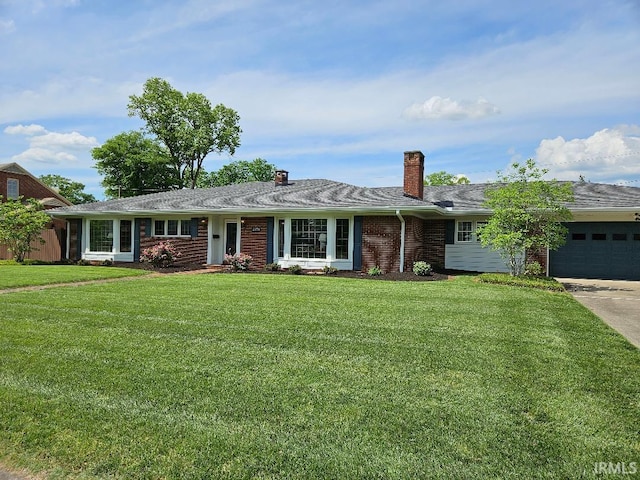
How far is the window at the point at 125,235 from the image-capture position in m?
18.6

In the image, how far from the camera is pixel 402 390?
4.05m

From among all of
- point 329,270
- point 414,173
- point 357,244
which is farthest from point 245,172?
point 329,270

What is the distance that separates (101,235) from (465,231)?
15.2m

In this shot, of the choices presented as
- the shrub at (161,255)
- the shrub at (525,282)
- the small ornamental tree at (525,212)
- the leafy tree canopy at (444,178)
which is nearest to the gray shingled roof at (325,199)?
the shrub at (161,255)

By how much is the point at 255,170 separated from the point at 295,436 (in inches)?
1594

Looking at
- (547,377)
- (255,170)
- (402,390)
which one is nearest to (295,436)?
(402,390)

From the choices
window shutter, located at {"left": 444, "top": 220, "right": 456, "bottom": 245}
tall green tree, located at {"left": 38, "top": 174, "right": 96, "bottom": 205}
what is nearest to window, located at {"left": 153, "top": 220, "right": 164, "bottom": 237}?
window shutter, located at {"left": 444, "top": 220, "right": 456, "bottom": 245}

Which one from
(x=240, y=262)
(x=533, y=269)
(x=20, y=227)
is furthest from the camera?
(x=20, y=227)

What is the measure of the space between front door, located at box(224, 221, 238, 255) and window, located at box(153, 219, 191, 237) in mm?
1518

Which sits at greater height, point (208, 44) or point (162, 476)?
point (208, 44)

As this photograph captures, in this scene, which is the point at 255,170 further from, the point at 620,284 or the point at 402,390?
the point at 402,390

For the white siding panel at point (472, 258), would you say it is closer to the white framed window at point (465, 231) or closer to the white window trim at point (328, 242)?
the white framed window at point (465, 231)

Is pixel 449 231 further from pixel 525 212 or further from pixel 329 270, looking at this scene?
pixel 329 270

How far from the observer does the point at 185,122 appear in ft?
122
